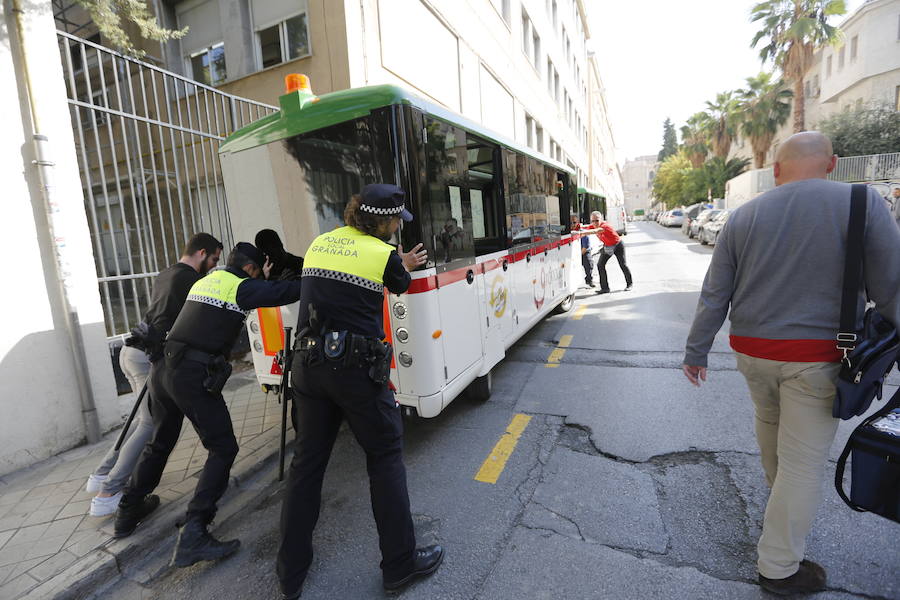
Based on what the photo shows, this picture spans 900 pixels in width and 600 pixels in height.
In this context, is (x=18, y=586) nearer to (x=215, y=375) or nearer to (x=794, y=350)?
(x=215, y=375)

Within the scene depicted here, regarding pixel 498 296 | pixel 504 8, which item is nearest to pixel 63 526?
pixel 498 296

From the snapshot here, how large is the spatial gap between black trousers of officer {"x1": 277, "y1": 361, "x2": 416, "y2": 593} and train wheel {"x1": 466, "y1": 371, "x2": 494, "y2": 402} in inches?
93.8

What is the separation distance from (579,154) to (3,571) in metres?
36.3

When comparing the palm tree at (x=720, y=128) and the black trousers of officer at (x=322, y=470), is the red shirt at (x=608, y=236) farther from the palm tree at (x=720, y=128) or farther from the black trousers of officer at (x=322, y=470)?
the palm tree at (x=720, y=128)

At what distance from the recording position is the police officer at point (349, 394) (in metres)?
2.34

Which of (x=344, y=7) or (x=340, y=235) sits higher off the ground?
(x=344, y=7)

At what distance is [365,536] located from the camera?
9.45 feet

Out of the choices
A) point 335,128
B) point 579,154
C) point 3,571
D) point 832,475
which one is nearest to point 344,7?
point 335,128

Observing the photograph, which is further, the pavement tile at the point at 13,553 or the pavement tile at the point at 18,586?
the pavement tile at the point at 13,553

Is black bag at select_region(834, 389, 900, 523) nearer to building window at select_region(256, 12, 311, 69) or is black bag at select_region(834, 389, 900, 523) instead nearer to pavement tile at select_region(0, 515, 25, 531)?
pavement tile at select_region(0, 515, 25, 531)

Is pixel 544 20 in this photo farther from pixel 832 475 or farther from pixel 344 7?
pixel 832 475

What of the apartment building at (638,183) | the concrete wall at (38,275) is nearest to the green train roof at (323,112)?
the concrete wall at (38,275)

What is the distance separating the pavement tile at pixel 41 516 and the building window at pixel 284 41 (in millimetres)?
7525

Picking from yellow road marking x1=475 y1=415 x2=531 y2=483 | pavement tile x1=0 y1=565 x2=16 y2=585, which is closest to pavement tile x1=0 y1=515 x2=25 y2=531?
pavement tile x1=0 y1=565 x2=16 y2=585
